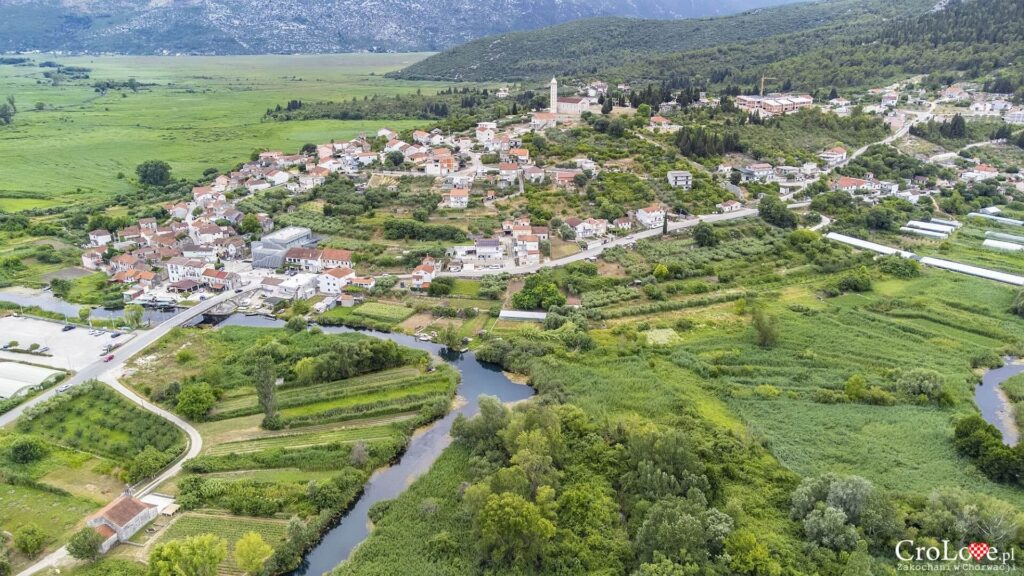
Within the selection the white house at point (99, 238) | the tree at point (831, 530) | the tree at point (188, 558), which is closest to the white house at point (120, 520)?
the tree at point (188, 558)

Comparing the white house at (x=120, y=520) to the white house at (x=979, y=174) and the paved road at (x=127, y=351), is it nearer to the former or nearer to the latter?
the paved road at (x=127, y=351)

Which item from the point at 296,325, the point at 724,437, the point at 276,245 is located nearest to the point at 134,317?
the point at 296,325

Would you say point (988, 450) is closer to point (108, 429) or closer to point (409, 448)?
point (409, 448)

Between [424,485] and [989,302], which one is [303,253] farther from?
[989,302]

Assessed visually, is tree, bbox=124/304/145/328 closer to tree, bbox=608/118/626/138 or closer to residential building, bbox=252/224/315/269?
residential building, bbox=252/224/315/269

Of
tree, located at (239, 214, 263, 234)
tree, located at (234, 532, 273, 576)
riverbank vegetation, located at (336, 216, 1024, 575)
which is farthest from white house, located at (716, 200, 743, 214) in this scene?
tree, located at (234, 532, 273, 576)

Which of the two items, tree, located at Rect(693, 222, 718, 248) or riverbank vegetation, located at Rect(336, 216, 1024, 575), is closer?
riverbank vegetation, located at Rect(336, 216, 1024, 575)
